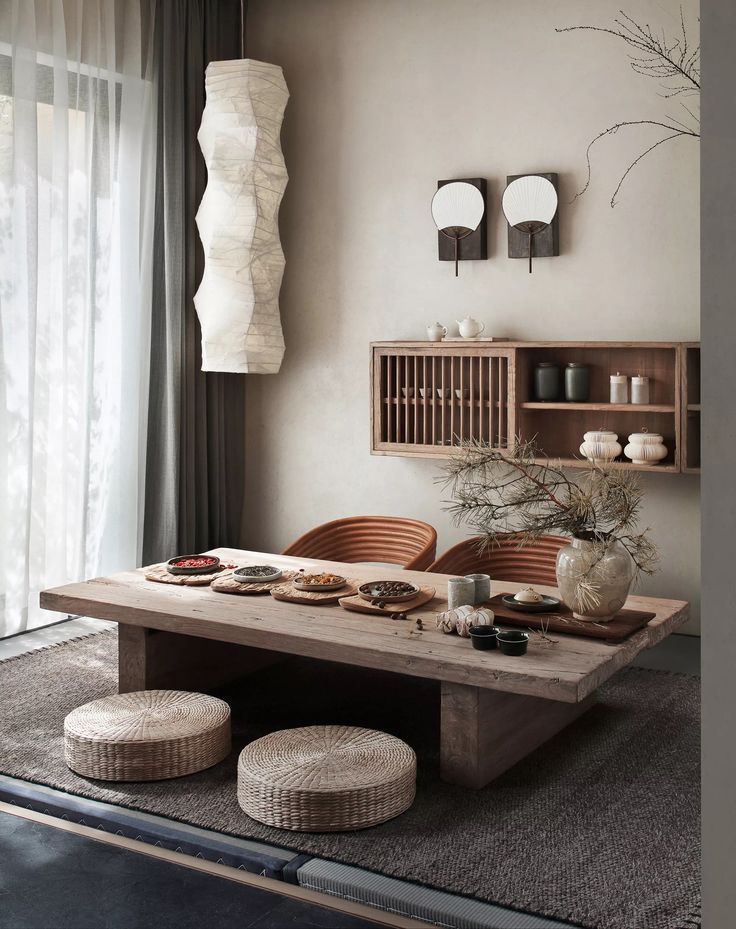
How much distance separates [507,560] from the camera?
14.2 feet

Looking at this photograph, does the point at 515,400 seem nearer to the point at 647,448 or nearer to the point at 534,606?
the point at 647,448

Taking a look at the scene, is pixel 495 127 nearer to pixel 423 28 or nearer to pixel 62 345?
pixel 423 28

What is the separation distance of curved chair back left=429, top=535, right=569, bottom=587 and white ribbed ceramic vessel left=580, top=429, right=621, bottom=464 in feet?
1.83

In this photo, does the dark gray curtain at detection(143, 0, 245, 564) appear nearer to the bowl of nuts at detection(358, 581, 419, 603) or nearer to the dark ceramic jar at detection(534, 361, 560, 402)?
the dark ceramic jar at detection(534, 361, 560, 402)

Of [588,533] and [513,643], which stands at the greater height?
[588,533]

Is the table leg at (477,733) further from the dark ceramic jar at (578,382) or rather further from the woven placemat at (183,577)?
the dark ceramic jar at (578,382)

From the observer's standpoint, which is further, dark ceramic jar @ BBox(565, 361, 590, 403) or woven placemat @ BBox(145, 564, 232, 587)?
dark ceramic jar @ BBox(565, 361, 590, 403)

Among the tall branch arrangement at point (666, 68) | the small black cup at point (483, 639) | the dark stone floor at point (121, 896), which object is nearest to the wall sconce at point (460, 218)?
the tall branch arrangement at point (666, 68)

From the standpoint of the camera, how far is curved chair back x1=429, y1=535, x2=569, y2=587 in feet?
13.9

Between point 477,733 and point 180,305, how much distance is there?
3.26 meters

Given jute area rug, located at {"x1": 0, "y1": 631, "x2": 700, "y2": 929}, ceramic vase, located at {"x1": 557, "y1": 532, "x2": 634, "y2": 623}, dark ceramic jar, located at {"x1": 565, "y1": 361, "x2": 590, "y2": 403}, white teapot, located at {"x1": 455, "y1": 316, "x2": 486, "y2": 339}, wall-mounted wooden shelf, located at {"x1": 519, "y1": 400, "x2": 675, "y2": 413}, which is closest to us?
jute area rug, located at {"x1": 0, "y1": 631, "x2": 700, "y2": 929}

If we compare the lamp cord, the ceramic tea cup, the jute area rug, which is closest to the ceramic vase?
the ceramic tea cup

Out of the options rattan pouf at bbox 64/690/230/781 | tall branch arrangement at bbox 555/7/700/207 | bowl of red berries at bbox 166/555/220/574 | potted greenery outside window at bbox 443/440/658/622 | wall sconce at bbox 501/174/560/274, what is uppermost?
tall branch arrangement at bbox 555/7/700/207

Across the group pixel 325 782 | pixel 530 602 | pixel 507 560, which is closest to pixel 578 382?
pixel 507 560
